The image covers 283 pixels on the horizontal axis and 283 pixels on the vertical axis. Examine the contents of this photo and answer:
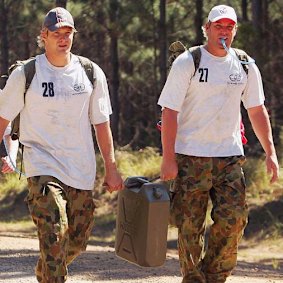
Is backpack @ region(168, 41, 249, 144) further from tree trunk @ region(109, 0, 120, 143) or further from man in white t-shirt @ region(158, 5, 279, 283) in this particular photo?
tree trunk @ region(109, 0, 120, 143)

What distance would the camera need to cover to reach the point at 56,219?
5.49 m

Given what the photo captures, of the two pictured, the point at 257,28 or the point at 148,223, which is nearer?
the point at 148,223

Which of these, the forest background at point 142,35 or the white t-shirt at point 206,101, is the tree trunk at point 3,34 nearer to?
the forest background at point 142,35

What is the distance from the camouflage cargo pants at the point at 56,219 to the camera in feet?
17.9

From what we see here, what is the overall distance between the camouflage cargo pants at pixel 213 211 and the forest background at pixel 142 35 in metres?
10.4

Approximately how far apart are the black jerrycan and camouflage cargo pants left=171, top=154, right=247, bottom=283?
260mm

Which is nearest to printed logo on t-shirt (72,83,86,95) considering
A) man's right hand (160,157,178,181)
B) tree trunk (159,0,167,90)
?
man's right hand (160,157,178,181)

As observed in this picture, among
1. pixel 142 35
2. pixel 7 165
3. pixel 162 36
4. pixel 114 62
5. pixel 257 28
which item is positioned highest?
pixel 142 35

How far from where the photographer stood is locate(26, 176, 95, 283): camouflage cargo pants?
17.9 ft

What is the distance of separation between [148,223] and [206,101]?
36.0 inches

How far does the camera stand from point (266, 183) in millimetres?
15539

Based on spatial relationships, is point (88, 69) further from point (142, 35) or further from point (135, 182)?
point (142, 35)

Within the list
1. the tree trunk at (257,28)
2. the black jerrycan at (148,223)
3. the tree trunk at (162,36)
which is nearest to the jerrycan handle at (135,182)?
the black jerrycan at (148,223)

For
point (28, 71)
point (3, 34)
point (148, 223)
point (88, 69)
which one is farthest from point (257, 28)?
point (28, 71)
